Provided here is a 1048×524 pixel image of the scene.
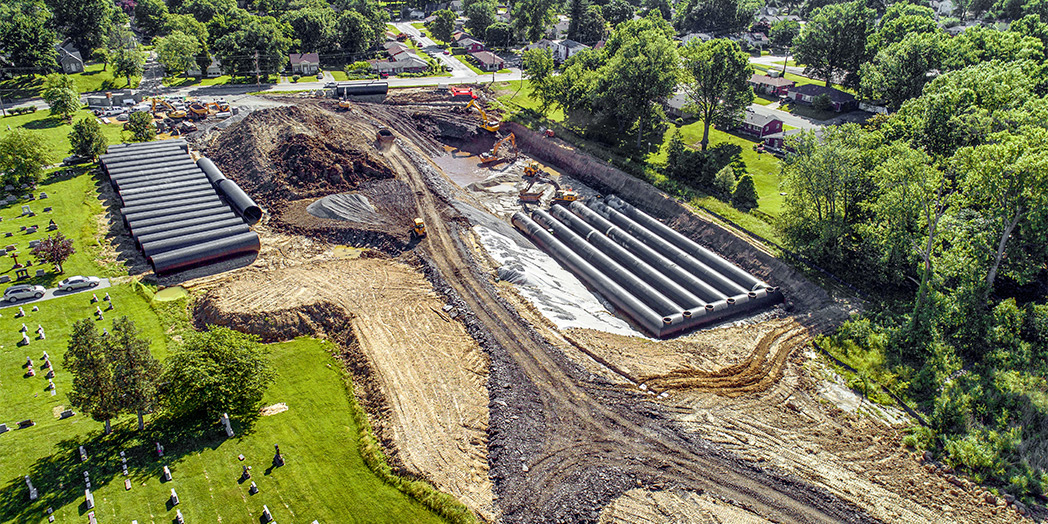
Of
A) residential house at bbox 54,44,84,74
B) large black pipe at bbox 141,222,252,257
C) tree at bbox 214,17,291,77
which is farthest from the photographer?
residential house at bbox 54,44,84,74

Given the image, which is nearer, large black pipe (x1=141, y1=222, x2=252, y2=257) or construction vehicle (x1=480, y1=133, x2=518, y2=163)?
large black pipe (x1=141, y1=222, x2=252, y2=257)

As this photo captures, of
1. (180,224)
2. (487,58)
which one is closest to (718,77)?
(487,58)

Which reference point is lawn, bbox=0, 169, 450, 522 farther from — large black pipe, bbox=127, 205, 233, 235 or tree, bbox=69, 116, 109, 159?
tree, bbox=69, 116, 109, 159

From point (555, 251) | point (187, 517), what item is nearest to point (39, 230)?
point (187, 517)

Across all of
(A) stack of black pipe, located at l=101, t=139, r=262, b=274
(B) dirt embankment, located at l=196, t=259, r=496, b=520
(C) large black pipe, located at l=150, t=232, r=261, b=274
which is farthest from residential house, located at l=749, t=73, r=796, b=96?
(C) large black pipe, located at l=150, t=232, r=261, b=274

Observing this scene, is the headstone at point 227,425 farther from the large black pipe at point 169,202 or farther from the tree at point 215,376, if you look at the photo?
the large black pipe at point 169,202

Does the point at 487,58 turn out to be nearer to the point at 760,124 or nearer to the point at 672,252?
the point at 760,124
